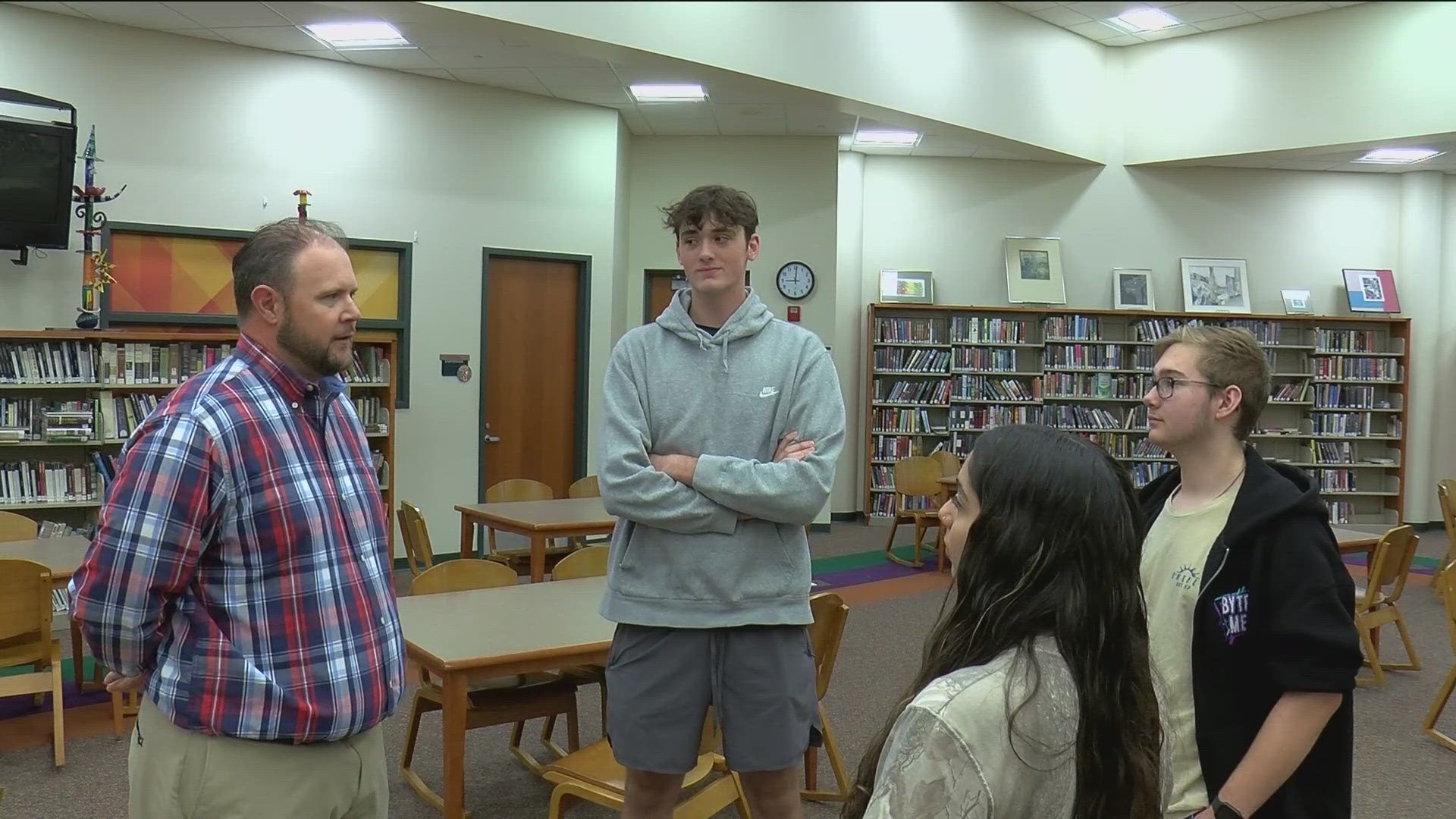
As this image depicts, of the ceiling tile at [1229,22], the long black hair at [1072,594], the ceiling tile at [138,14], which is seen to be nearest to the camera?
the long black hair at [1072,594]

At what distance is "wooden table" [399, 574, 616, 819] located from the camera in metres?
2.91

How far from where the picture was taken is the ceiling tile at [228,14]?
6.35 metres

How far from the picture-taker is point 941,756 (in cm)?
106

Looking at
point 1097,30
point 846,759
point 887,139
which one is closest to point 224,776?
point 846,759

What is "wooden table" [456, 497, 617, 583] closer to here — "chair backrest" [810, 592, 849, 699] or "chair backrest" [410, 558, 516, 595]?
"chair backrest" [410, 558, 516, 595]

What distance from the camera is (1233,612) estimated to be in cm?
169

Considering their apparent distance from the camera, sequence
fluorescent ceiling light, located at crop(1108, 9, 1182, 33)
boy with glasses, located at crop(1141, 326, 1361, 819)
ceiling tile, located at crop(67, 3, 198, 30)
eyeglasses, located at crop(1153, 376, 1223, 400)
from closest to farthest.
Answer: boy with glasses, located at crop(1141, 326, 1361, 819) → eyeglasses, located at crop(1153, 376, 1223, 400) → ceiling tile, located at crop(67, 3, 198, 30) → fluorescent ceiling light, located at crop(1108, 9, 1182, 33)

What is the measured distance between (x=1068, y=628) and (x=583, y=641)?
2153mm

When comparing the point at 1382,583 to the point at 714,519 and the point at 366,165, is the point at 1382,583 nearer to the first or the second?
the point at 714,519

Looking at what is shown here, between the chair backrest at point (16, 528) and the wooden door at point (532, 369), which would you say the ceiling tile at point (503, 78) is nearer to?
the wooden door at point (532, 369)

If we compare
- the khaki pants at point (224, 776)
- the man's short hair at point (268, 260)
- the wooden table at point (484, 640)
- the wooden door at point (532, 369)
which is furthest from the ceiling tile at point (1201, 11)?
the khaki pants at point (224, 776)

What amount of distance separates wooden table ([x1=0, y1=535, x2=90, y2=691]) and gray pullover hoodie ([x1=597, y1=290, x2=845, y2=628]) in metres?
2.82

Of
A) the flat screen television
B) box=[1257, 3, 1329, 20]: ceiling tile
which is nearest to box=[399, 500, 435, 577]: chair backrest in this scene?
the flat screen television

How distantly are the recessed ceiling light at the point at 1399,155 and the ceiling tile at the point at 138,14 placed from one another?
33.0ft
